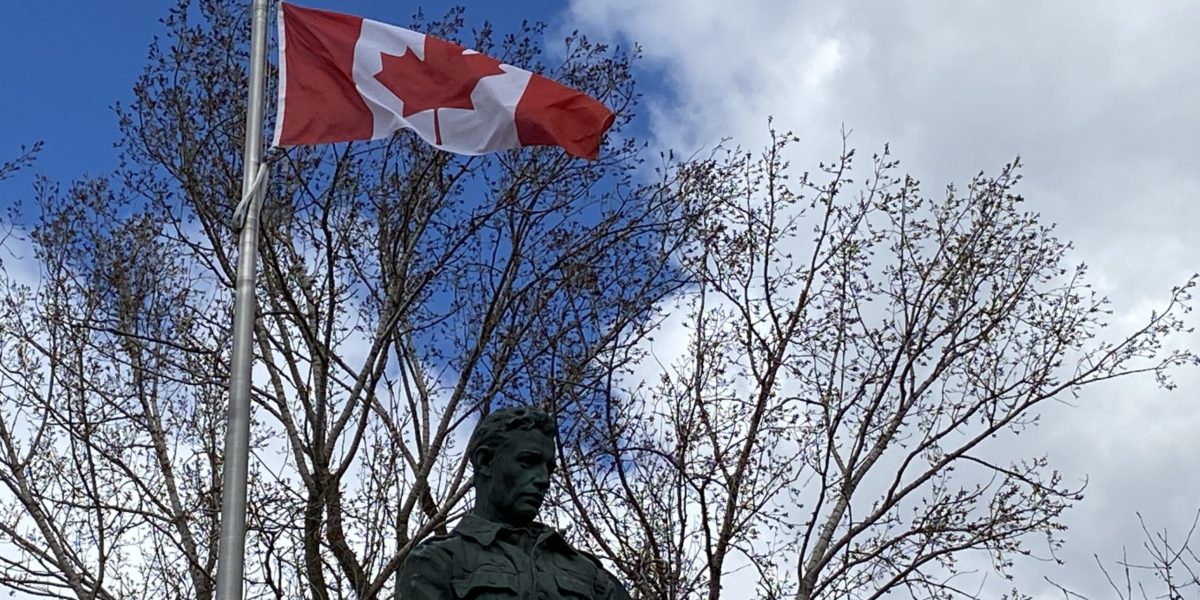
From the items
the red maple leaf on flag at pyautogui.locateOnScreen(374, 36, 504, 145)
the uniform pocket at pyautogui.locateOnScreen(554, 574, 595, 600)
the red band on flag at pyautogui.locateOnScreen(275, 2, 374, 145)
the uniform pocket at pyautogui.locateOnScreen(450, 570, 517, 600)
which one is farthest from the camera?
the red maple leaf on flag at pyautogui.locateOnScreen(374, 36, 504, 145)

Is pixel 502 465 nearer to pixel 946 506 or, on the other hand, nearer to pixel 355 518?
pixel 355 518

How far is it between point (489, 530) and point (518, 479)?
19 cm

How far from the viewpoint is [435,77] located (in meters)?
10.3

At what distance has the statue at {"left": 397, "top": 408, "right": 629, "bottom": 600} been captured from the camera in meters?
4.86

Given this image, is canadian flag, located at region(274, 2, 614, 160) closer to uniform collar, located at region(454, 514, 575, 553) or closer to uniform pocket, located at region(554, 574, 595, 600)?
uniform collar, located at region(454, 514, 575, 553)

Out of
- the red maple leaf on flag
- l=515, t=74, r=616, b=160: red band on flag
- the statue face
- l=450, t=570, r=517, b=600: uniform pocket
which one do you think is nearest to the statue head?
the statue face

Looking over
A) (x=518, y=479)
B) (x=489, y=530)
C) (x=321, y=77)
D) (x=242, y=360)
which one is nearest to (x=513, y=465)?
(x=518, y=479)

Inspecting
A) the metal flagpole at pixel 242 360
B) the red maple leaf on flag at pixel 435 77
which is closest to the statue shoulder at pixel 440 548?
the metal flagpole at pixel 242 360

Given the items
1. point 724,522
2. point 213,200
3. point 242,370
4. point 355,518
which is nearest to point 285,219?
point 213,200

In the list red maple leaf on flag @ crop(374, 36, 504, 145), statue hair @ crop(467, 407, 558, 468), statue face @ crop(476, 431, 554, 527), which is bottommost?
statue face @ crop(476, 431, 554, 527)

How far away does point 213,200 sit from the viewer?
16188mm

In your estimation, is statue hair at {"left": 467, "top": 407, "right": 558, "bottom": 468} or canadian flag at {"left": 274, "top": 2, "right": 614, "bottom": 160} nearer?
statue hair at {"left": 467, "top": 407, "right": 558, "bottom": 468}

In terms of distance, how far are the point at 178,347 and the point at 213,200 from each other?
72.6 inches

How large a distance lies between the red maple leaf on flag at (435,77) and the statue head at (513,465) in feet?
17.1
